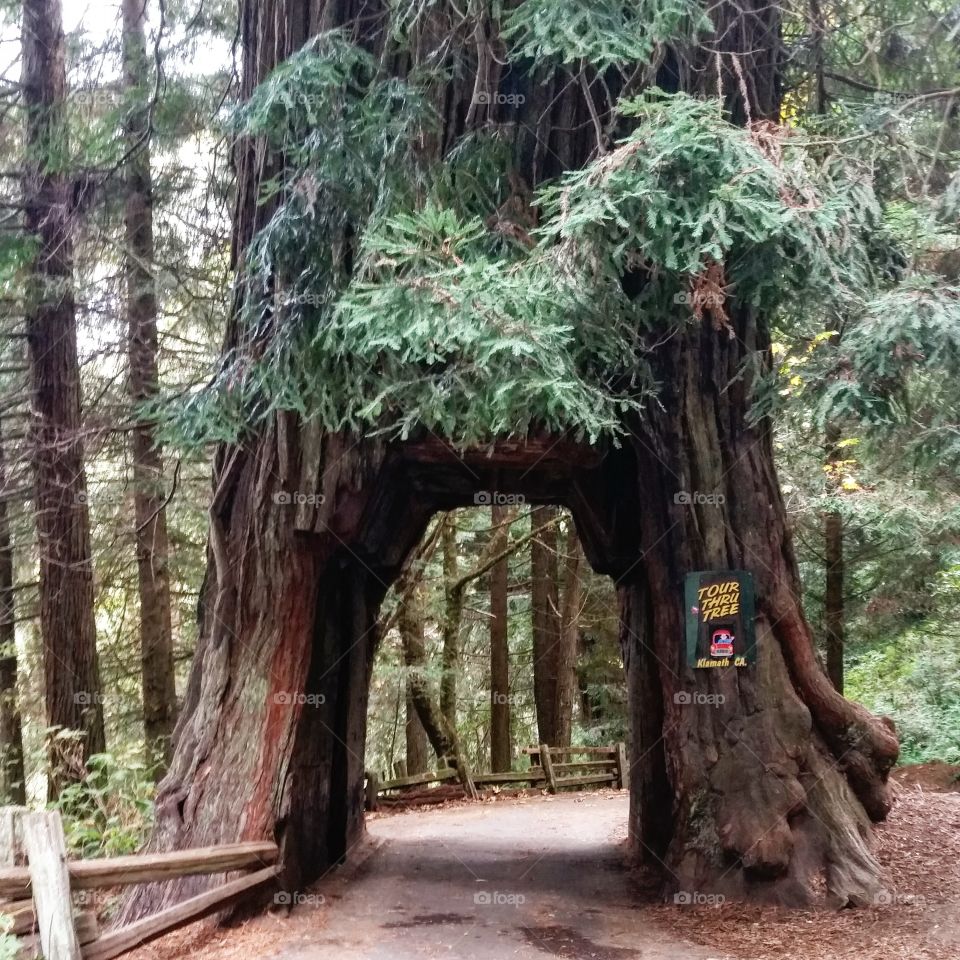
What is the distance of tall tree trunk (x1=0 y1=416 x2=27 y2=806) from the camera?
12.3 metres

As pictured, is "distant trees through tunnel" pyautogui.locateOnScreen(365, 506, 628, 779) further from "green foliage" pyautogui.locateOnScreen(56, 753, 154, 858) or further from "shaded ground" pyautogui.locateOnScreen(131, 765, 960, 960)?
"green foliage" pyautogui.locateOnScreen(56, 753, 154, 858)

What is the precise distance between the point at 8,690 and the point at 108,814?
533 cm

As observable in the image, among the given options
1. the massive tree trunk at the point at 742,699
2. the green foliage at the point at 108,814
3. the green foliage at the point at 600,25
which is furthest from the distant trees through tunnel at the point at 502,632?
the green foliage at the point at 600,25

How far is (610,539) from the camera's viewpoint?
30.3 feet

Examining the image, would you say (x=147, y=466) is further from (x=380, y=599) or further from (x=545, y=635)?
(x=545, y=635)

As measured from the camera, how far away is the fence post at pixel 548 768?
16.3 meters

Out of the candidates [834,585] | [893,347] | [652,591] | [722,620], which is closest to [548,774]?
[834,585]

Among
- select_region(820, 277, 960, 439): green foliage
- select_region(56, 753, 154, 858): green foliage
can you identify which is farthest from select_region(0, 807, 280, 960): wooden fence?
select_region(820, 277, 960, 439): green foliage

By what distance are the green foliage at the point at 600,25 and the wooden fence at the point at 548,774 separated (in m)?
11.2

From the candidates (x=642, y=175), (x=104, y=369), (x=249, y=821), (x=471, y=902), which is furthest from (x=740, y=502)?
(x=104, y=369)

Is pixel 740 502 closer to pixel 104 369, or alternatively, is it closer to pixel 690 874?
pixel 690 874

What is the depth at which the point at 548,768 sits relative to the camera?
16.3 meters

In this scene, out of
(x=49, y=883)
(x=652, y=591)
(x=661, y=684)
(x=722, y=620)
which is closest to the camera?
(x=49, y=883)

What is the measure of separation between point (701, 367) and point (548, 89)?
2.62 metres
